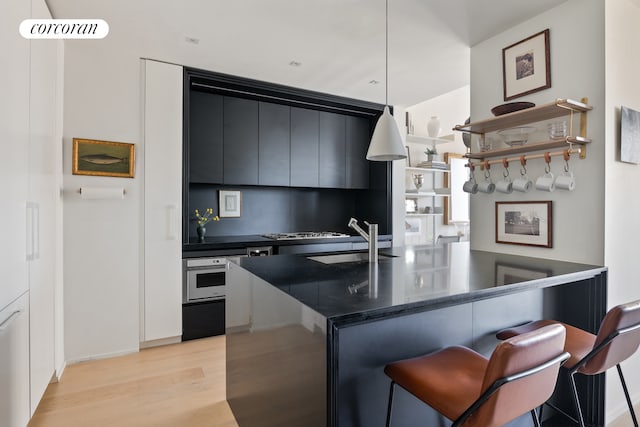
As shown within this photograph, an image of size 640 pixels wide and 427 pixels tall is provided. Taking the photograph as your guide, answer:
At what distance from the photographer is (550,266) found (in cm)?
→ 182

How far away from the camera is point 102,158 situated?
2.78 meters

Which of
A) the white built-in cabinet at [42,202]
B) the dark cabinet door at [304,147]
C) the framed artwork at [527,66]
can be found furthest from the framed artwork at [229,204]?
the framed artwork at [527,66]

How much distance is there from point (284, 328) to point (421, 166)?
4.06 metres

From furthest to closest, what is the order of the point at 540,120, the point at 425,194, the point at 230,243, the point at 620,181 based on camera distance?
the point at 425,194, the point at 230,243, the point at 540,120, the point at 620,181

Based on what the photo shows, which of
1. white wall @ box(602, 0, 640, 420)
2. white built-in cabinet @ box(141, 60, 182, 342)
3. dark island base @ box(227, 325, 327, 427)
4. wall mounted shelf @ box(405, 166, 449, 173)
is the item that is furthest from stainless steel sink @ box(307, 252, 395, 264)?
wall mounted shelf @ box(405, 166, 449, 173)

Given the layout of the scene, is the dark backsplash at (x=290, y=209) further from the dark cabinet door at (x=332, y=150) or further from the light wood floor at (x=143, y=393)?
the light wood floor at (x=143, y=393)

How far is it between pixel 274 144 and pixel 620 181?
2.94 metres

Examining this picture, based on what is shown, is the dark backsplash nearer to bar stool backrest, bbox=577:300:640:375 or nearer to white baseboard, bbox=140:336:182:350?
white baseboard, bbox=140:336:182:350

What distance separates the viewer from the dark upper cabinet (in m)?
4.30

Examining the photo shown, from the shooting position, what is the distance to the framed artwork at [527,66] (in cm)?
220

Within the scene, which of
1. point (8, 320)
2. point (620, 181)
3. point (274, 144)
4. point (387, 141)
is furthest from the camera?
point (274, 144)

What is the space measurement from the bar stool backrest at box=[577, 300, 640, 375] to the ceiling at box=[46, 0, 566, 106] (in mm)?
1837

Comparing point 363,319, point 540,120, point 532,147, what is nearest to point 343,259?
point 363,319

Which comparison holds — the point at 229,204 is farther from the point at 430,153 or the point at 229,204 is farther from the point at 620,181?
the point at 620,181
